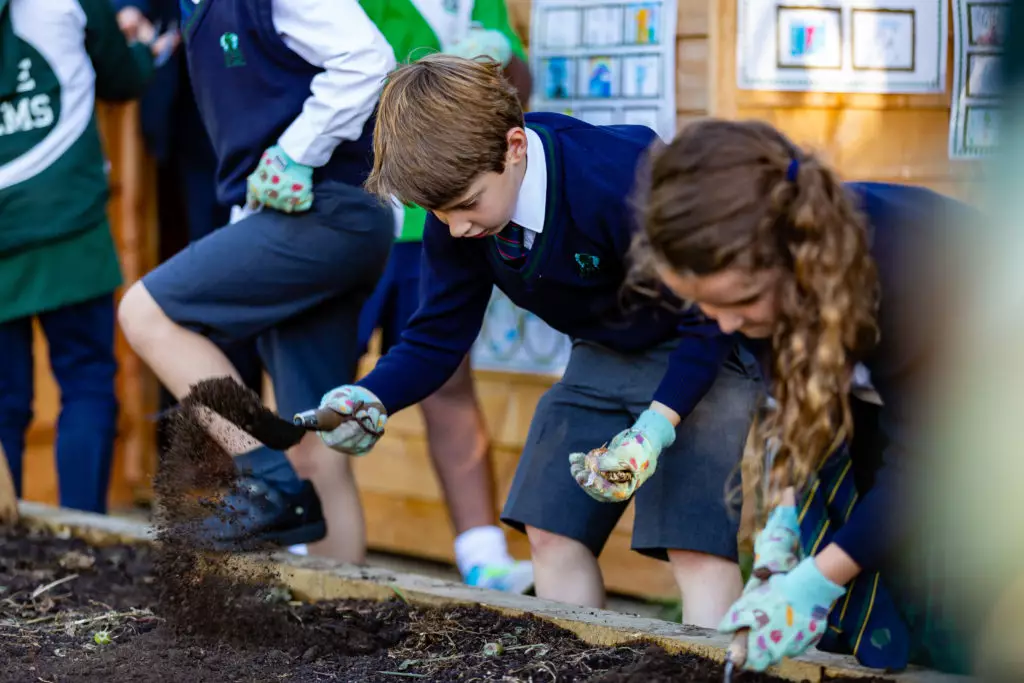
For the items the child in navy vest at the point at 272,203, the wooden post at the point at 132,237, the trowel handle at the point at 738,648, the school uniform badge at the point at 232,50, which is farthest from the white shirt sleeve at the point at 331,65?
the wooden post at the point at 132,237

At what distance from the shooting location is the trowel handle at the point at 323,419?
2.57 m

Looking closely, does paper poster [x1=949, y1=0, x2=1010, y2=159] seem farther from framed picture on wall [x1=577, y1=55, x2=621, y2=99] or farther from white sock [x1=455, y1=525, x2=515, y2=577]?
white sock [x1=455, y1=525, x2=515, y2=577]

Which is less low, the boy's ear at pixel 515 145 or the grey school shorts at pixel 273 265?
the boy's ear at pixel 515 145

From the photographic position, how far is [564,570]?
108 inches

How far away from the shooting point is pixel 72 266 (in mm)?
3758

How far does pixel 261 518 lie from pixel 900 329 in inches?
62.8

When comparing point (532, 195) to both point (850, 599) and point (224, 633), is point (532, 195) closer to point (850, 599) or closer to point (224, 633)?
point (850, 599)

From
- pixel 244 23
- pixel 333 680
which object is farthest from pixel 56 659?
pixel 244 23

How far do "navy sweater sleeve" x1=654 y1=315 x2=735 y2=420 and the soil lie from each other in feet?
1.42

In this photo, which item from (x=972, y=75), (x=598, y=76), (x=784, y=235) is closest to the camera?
(x=784, y=235)

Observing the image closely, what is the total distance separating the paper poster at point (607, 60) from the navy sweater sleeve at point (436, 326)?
3.42 feet

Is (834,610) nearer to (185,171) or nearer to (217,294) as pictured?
(217,294)

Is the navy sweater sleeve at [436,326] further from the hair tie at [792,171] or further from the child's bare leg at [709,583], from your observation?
the hair tie at [792,171]

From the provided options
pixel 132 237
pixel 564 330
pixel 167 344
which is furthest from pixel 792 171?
pixel 132 237
